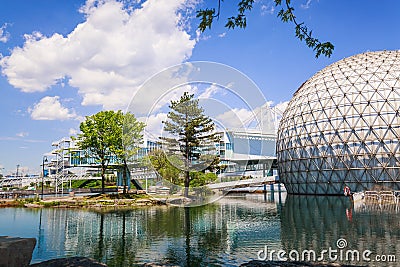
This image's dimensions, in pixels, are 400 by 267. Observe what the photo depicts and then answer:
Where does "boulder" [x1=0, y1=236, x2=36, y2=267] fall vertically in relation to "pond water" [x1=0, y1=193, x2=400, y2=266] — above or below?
above

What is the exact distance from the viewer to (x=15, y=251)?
7031mm

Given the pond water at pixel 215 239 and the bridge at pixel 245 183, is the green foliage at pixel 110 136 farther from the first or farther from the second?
the pond water at pixel 215 239

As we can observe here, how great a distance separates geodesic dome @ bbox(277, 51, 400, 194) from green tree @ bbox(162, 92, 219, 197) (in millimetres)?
18902

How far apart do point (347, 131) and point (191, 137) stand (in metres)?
22.5

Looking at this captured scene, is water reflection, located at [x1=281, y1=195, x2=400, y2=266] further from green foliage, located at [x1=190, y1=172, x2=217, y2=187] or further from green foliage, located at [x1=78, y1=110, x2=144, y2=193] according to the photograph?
green foliage, located at [x1=78, y1=110, x2=144, y2=193]

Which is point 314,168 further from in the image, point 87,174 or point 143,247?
point 87,174

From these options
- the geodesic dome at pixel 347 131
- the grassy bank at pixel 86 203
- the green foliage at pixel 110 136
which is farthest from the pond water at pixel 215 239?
the geodesic dome at pixel 347 131

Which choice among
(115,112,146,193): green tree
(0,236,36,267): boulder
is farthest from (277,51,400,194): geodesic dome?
(0,236,36,267): boulder

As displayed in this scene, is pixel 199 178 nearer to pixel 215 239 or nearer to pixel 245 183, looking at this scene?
pixel 215 239

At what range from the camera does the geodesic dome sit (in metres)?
36.3

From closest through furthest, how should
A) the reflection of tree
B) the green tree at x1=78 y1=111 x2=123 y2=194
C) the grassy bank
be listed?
the reflection of tree < the grassy bank < the green tree at x1=78 y1=111 x2=123 y2=194

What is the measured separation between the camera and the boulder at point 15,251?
6809mm

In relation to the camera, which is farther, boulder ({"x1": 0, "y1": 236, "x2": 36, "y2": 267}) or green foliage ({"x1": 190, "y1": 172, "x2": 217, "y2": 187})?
green foliage ({"x1": 190, "y1": 172, "x2": 217, "y2": 187})

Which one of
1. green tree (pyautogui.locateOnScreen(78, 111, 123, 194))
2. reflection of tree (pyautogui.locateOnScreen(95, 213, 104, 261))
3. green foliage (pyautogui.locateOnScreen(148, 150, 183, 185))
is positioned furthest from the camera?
green tree (pyautogui.locateOnScreen(78, 111, 123, 194))
